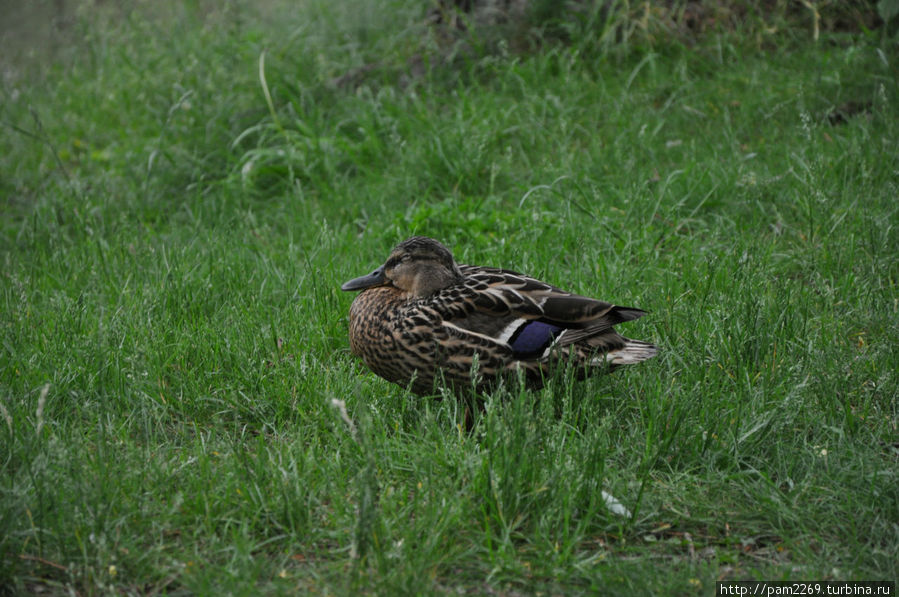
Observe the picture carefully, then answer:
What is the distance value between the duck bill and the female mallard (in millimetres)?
283

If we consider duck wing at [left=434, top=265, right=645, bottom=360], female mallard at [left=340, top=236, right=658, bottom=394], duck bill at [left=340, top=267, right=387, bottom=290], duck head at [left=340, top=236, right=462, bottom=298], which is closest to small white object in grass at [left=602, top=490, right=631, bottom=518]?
female mallard at [left=340, top=236, right=658, bottom=394]

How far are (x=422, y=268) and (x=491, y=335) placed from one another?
1.76ft

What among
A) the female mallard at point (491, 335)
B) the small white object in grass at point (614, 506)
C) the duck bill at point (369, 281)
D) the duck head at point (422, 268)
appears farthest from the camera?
the duck bill at point (369, 281)

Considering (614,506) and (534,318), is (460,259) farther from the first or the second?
(614,506)

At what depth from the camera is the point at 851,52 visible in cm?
666

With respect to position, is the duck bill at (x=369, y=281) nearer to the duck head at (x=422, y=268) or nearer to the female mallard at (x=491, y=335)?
the duck head at (x=422, y=268)

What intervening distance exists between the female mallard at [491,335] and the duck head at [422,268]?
67 millimetres

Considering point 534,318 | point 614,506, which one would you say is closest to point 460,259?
point 534,318

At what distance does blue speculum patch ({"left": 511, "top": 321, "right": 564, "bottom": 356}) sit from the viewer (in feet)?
12.0

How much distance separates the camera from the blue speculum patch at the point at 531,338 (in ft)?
12.0

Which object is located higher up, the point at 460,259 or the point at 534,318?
the point at 534,318

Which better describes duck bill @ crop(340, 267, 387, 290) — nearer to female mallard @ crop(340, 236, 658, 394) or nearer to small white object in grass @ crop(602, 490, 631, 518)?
female mallard @ crop(340, 236, 658, 394)

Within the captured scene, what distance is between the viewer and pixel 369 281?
13.7ft

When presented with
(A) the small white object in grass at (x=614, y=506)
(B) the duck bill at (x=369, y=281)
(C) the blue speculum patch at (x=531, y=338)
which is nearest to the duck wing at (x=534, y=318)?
(C) the blue speculum patch at (x=531, y=338)
